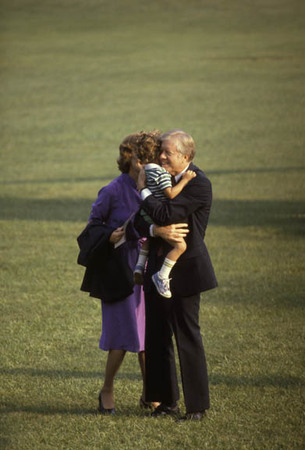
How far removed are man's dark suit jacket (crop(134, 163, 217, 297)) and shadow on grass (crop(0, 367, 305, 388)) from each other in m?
1.37

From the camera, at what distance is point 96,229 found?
569cm

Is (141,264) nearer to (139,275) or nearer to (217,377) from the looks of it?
(139,275)

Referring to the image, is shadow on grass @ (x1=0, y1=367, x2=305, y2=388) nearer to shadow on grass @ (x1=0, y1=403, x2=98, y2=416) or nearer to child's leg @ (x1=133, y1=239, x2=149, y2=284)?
shadow on grass @ (x1=0, y1=403, x2=98, y2=416)

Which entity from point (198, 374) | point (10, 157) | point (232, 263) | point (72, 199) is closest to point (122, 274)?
point (198, 374)

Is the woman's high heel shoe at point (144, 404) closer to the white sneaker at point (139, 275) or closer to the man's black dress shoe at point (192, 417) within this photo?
the man's black dress shoe at point (192, 417)

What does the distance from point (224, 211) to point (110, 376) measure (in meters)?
10.7

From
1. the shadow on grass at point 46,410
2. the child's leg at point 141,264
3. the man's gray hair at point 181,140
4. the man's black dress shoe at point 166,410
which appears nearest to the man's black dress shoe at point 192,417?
the man's black dress shoe at point 166,410

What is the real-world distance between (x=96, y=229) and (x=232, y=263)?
228 inches

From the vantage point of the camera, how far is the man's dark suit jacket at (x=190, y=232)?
519cm

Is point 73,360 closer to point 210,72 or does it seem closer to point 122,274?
point 122,274

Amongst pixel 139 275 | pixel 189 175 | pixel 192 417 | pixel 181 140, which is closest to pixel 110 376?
pixel 192 417

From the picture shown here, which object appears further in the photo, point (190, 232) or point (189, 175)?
point (190, 232)

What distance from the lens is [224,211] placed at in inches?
639

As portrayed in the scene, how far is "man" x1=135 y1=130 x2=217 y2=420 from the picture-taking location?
5.21m
